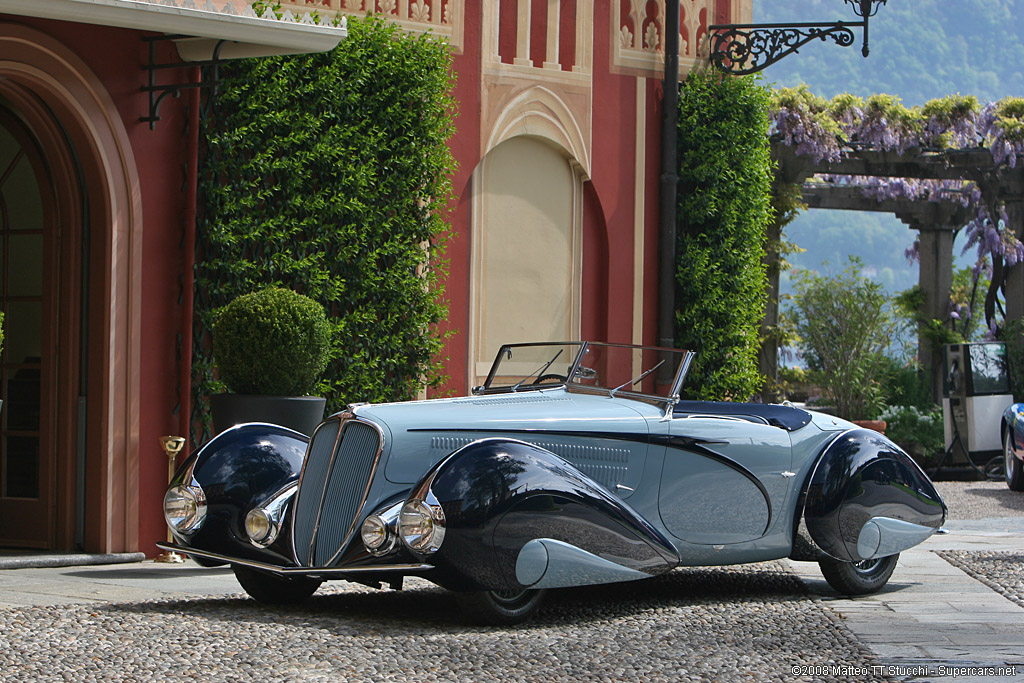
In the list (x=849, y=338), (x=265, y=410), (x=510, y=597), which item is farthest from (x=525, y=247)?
(x=849, y=338)

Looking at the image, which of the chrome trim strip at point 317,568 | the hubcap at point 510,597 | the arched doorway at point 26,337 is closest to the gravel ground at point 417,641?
the hubcap at point 510,597

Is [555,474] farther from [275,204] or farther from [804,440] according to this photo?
[275,204]

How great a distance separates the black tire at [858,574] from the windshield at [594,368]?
1288mm

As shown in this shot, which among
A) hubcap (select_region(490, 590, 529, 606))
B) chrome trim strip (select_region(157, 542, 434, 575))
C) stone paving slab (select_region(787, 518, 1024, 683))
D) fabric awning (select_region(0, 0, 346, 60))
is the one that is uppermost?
fabric awning (select_region(0, 0, 346, 60))

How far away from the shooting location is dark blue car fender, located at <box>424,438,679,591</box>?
5.03 metres

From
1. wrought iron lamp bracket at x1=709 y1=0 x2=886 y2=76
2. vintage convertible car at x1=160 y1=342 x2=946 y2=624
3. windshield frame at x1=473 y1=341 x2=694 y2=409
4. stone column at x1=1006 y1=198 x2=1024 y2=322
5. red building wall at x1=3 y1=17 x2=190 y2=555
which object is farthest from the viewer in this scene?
stone column at x1=1006 y1=198 x2=1024 y2=322

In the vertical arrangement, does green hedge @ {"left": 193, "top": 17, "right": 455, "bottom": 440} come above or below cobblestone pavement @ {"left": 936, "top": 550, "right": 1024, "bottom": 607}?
above

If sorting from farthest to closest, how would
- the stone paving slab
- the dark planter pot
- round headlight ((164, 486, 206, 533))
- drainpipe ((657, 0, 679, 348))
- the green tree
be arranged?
→ the green tree → drainpipe ((657, 0, 679, 348)) → the dark planter pot → round headlight ((164, 486, 206, 533)) → the stone paving slab

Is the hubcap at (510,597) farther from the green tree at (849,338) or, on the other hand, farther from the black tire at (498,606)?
the green tree at (849,338)

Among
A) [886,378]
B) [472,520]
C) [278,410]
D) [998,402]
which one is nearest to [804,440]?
[472,520]

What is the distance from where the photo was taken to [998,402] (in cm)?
1550

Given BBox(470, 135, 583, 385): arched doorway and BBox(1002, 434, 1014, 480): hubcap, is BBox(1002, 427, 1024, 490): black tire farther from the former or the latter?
BBox(470, 135, 583, 385): arched doorway

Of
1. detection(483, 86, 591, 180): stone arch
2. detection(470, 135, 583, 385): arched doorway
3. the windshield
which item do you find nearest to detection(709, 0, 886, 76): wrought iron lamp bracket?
detection(483, 86, 591, 180): stone arch

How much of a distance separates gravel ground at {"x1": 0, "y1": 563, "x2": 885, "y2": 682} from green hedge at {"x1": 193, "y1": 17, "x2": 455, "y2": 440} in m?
2.73
